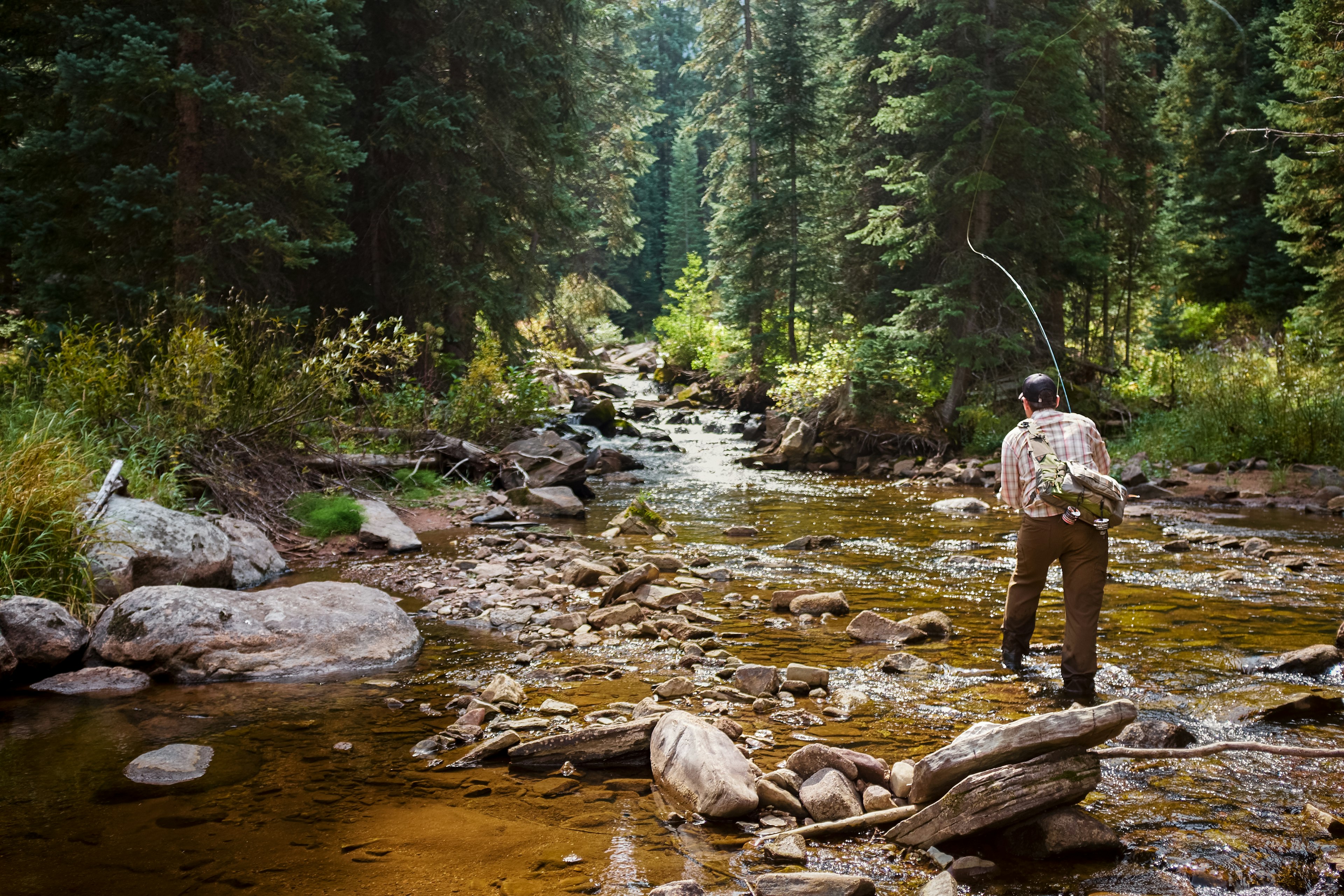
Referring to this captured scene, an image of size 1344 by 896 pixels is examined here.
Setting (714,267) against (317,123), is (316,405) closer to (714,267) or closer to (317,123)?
(317,123)

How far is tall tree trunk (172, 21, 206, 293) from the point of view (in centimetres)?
1092

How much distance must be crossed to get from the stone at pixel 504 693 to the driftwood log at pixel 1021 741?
2396mm

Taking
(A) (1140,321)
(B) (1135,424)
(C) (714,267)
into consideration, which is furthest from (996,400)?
(A) (1140,321)

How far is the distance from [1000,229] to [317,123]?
12.0 m

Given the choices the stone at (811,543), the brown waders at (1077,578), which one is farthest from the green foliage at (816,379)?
the brown waders at (1077,578)

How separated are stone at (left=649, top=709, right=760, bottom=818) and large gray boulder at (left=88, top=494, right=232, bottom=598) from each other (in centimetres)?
422

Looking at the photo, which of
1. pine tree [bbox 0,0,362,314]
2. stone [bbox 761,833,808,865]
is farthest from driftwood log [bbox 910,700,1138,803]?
pine tree [bbox 0,0,362,314]

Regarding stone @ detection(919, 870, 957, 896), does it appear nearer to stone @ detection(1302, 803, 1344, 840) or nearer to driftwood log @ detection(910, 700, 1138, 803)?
driftwood log @ detection(910, 700, 1138, 803)

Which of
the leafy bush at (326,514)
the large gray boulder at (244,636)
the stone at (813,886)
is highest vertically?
the leafy bush at (326,514)

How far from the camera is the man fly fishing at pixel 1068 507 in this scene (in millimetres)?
5195

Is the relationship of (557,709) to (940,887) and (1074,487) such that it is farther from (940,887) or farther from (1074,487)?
(1074,487)

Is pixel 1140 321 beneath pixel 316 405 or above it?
above

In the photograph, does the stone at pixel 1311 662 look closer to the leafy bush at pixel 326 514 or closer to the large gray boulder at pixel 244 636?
the large gray boulder at pixel 244 636

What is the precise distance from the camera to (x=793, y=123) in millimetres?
25266
